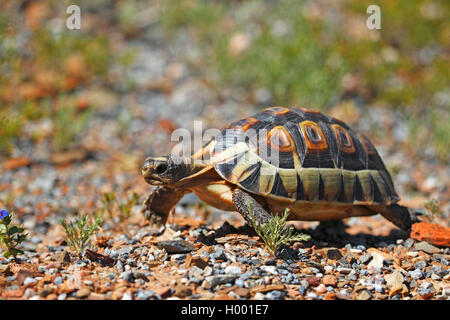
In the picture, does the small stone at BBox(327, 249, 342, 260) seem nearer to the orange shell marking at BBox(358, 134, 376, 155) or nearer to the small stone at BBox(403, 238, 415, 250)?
the small stone at BBox(403, 238, 415, 250)

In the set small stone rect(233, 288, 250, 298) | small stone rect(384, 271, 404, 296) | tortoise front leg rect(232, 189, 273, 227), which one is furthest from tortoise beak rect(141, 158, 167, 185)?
small stone rect(384, 271, 404, 296)

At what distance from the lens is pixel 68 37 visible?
859cm

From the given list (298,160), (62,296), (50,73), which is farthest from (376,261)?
(50,73)

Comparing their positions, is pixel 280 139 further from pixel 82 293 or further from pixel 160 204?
pixel 82 293

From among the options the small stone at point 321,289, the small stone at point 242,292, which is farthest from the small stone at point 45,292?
the small stone at point 321,289

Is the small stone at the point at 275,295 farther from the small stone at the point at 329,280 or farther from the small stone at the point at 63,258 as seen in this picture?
the small stone at the point at 63,258

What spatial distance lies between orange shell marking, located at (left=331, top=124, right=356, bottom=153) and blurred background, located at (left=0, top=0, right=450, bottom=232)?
1.74m

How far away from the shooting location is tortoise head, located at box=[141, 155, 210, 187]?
363cm

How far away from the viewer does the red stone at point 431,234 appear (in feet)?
13.5

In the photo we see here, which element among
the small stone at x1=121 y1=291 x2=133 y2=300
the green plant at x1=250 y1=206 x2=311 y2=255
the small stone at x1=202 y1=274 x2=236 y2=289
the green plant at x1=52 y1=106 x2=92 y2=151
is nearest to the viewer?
the small stone at x1=121 y1=291 x2=133 y2=300

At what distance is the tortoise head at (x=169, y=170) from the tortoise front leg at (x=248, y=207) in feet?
1.34

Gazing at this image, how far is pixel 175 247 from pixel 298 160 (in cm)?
124
